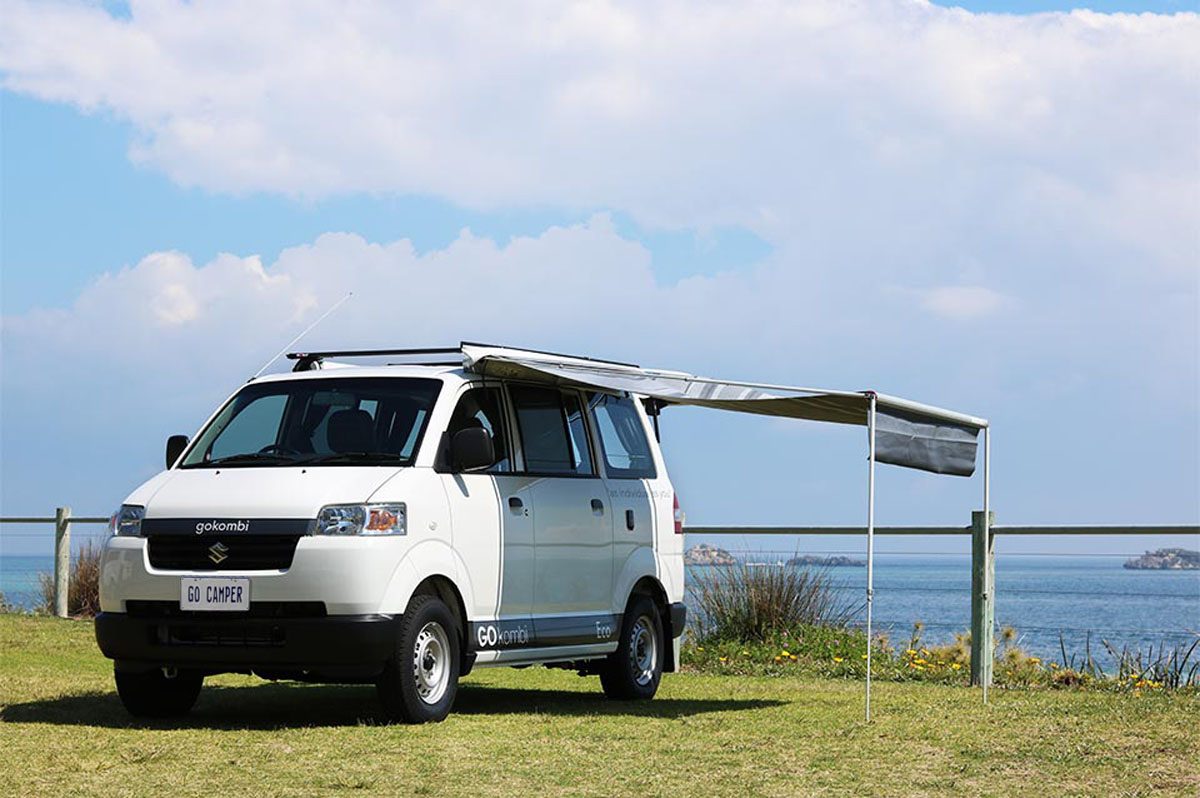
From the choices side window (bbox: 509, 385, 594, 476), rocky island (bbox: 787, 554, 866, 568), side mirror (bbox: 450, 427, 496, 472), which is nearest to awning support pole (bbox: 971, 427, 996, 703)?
rocky island (bbox: 787, 554, 866, 568)

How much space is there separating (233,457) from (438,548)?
151cm

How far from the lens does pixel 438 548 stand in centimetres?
1038

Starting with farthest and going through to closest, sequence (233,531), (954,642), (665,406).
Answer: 1. (954,642)
2. (665,406)
3. (233,531)

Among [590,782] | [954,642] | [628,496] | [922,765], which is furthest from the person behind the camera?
[954,642]

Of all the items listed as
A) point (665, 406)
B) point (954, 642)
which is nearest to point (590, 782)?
point (665, 406)

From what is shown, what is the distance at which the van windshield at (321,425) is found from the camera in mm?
10602

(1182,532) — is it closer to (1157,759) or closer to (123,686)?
(1157,759)

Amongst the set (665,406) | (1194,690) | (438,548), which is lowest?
(1194,690)

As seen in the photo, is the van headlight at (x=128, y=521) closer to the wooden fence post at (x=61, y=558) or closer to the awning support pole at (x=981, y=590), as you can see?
the awning support pole at (x=981, y=590)

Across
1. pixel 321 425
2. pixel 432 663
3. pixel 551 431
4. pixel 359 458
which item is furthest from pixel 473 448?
pixel 551 431

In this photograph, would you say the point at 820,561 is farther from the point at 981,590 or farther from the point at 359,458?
the point at 359,458

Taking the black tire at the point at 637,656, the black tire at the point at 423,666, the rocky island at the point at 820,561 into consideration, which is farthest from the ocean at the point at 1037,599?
the black tire at the point at 423,666

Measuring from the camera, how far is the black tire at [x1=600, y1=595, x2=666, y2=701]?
1238 cm

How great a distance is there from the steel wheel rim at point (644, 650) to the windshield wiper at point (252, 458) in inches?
126
